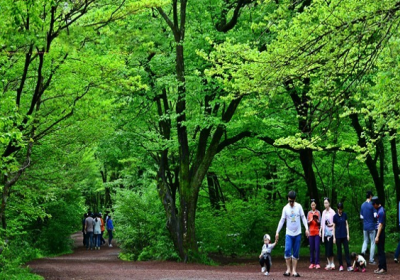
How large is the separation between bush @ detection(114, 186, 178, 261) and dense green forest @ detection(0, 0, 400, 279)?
0.23 feet

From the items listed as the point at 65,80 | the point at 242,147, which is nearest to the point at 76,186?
the point at 242,147

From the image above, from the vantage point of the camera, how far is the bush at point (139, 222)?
2155 cm

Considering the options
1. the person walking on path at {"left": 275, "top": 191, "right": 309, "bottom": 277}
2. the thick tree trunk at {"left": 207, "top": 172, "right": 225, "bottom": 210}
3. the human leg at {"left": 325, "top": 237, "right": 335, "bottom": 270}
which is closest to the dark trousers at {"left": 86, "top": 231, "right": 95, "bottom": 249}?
the thick tree trunk at {"left": 207, "top": 172, "right": 225, "bottom": 210}

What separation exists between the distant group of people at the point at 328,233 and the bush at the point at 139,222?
827 centimetres

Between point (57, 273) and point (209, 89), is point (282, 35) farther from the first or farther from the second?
point (57, 273)

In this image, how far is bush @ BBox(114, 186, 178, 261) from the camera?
848 inches

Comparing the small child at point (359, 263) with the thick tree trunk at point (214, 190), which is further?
the thick tree trunk at point (214, 190)

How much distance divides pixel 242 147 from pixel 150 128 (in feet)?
12.8

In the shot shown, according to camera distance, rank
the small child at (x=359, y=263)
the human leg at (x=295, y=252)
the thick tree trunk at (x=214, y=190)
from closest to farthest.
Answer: the human leg at (x=295, y=252), the small child at (x=359, y=263), the thick tree trunk at (x=214, y=190)

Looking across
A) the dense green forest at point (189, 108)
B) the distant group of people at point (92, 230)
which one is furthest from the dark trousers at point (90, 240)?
the dense green forest at point (189, 108)

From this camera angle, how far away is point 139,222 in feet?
72.8

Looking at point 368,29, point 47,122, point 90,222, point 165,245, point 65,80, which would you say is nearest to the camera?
point 368,29

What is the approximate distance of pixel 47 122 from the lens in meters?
12.0

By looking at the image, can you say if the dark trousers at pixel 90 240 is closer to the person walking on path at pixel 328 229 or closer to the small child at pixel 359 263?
the person walking on path at pixel 328 229
